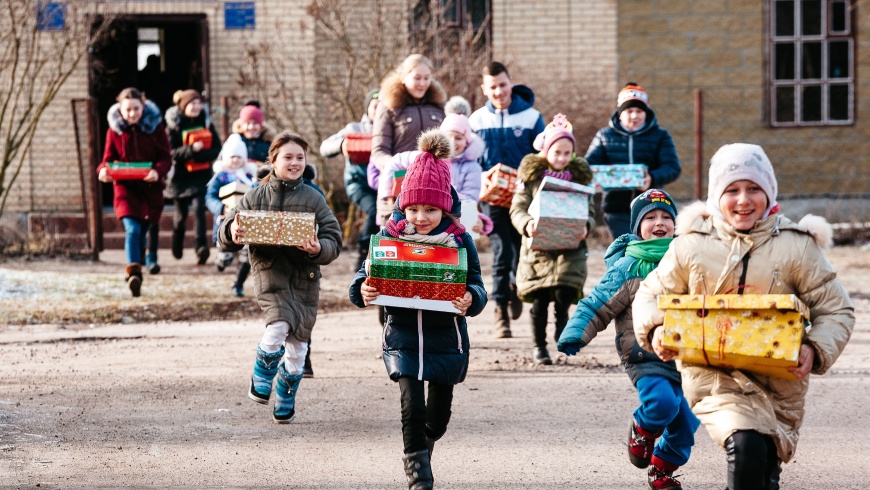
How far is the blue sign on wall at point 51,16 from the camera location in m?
14.8

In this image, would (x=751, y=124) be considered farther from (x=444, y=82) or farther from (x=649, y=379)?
(x=649, y=379)

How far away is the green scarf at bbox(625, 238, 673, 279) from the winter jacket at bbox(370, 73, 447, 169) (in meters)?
3.49

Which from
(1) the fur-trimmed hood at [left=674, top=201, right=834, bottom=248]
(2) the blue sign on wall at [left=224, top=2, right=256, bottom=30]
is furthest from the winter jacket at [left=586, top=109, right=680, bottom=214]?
(2) the blue sign on wall at [left=224, top=2, right=256, bottom=30]

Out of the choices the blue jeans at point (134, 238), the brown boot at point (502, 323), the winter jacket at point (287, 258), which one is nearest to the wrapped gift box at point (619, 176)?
the brown boot at point (502, 323)

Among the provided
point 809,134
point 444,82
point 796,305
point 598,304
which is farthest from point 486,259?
point 796,305

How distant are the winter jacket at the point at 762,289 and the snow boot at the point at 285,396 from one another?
8.75 ft

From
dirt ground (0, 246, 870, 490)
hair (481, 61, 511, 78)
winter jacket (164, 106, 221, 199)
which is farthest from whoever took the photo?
winter jacket (164, 106, 221, 199)

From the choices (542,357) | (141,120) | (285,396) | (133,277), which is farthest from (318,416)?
(141,120)

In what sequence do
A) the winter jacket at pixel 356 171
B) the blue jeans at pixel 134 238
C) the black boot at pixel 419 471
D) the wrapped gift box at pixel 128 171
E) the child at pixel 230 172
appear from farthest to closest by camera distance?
the wrapped gift box at pixel 128 171 → the blue jeans at pixel 134 238 → the child at pixel 230 172 → the winter jacket at pixel 356 171 → the black boot at pixel 419 471

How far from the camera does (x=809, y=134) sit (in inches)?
678

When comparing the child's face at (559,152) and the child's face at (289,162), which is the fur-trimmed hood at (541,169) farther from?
the child's face at (289,162)

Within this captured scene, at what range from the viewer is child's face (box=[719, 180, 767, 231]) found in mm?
4402

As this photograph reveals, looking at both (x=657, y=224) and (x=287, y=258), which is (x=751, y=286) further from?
(x=287, y=258)

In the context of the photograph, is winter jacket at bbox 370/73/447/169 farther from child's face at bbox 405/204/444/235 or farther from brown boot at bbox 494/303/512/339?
child's face at bbox 405/204/444/235
